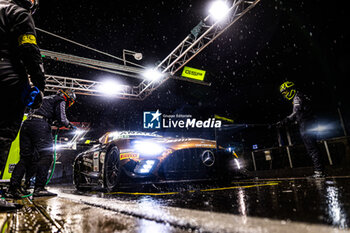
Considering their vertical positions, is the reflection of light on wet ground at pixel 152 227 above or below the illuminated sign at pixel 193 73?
below

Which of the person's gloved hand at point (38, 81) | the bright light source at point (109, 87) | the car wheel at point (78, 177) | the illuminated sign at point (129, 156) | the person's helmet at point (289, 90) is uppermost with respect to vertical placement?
the bright light source at point (109, 87)

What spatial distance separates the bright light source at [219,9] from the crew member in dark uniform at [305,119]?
3459 millimetres

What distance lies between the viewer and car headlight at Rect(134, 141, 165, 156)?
2670 mm

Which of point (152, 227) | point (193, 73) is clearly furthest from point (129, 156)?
point (193, 73)

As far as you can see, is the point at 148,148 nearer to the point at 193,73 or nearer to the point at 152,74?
the point at 152,74

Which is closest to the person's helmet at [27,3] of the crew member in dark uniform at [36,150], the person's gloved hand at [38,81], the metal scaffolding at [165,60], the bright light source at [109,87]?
the person's gloved hand at [38,81]

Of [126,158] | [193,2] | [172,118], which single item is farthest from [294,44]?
[126,158]

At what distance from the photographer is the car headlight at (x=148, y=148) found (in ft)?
8.76

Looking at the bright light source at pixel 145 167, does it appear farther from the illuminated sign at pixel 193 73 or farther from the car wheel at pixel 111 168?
the illuminated sign at pixel 193 73

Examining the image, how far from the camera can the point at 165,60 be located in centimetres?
775

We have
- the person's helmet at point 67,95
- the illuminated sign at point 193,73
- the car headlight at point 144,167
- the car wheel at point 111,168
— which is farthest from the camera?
the illuminated sign at point 193,73

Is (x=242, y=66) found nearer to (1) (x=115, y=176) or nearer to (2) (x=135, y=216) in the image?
(1) (x=115, y=176)

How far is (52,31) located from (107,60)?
6.58ft

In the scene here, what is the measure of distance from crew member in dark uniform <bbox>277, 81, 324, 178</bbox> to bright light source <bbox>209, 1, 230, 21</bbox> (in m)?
3.46
